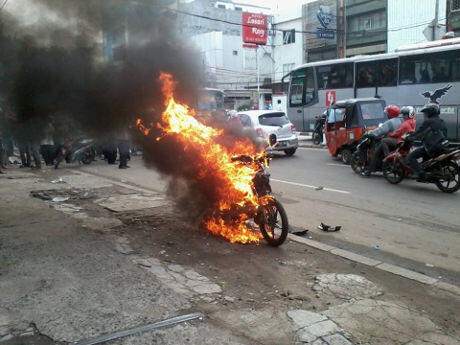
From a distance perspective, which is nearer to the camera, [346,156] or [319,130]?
[346,156]

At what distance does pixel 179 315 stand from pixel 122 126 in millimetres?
3995

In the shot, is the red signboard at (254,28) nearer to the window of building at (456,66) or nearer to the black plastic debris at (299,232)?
the window of building at (456,66)

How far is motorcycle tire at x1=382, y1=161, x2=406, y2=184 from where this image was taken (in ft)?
30.4

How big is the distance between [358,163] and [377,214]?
4.06 meters

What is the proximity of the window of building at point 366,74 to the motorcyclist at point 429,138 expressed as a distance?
1022 centimetres

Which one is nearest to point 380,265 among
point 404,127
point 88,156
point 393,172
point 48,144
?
point 393,172

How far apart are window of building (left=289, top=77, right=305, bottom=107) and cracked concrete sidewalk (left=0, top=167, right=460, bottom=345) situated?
58.3ft

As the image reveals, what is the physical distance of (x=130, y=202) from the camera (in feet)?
26.2

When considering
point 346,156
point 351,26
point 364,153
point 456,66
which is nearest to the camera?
point 364,153

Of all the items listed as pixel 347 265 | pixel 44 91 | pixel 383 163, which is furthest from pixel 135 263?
pixel 383 163

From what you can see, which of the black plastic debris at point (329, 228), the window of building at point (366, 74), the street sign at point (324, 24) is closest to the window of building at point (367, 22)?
the street sign at point (324, 24)

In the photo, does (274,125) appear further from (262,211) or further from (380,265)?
(380,265)

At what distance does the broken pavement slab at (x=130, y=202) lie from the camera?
7530 mm

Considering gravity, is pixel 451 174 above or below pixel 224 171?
below
